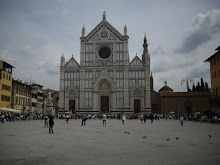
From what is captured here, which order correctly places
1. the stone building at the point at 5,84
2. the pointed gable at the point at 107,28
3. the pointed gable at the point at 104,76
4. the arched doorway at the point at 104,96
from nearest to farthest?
the stone building at the point at 5,84, the pointed gable at the point at 104,76, the arched doorway at the point at 104,96, the pointed gable at the point at 107,28

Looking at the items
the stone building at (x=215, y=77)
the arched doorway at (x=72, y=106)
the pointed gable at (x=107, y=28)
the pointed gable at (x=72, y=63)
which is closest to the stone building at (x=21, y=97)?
the arched doorway at (x=72, y=106)

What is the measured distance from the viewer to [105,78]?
54.6 m

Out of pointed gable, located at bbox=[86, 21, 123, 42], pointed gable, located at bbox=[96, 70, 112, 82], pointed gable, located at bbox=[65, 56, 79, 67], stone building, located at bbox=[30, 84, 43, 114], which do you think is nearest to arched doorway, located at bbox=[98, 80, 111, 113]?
pointed gable, located at bbox=[96, 70, 112, 82]

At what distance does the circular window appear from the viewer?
56562 mm

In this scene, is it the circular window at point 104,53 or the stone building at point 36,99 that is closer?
the circular window at point 104,53

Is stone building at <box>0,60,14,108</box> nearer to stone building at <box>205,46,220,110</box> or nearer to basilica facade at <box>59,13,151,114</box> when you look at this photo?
basilica facade at <box>59,13,151,114</box>

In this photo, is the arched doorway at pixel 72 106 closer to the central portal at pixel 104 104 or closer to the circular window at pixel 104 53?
the central portal at pixel 104 104

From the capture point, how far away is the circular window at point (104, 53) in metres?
56.6

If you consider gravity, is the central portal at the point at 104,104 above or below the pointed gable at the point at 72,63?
below

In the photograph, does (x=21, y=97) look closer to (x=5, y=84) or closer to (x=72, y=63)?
(x=5, y=84)

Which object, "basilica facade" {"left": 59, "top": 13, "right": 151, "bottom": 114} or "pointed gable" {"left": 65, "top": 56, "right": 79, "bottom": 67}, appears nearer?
"basilica facade" {"left": 59, "top": 13, "right": 151, "bottom": 114}

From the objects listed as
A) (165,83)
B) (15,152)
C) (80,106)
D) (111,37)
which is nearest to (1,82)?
(80,106)

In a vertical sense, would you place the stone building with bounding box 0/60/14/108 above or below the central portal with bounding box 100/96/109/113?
above

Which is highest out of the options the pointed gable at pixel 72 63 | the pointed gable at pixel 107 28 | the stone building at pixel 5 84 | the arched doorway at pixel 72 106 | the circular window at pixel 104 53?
the pointed gable at pixel 107 28
